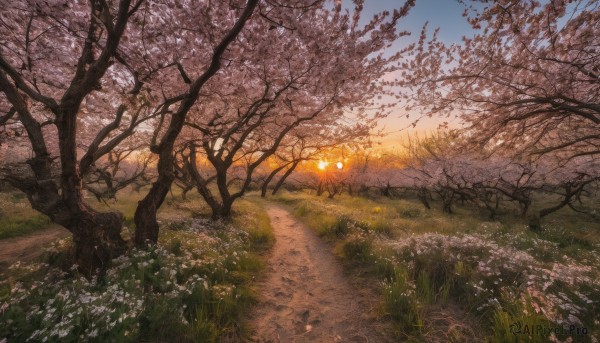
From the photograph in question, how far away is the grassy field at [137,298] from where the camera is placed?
3.52 meters

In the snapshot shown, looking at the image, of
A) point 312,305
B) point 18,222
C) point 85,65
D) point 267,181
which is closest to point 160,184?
point 85,65

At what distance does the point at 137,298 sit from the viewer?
4.26 m

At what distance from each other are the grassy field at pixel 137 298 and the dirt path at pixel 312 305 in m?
0.52

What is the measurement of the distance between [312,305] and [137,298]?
3.57 meters

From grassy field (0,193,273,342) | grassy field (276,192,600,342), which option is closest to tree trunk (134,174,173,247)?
grassy field (0,193,273,342)

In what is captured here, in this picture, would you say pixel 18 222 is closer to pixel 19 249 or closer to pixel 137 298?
pixel 19 249

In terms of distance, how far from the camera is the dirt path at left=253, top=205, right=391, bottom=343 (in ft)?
15.7

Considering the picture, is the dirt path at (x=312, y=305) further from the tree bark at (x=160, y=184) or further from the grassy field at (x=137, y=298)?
the tree bark at (x=160, y=184)

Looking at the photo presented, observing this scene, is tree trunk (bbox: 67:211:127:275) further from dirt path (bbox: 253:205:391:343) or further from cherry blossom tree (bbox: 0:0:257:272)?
dirt path (bbox: 253:205:391:343)

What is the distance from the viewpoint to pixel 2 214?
1207 cm

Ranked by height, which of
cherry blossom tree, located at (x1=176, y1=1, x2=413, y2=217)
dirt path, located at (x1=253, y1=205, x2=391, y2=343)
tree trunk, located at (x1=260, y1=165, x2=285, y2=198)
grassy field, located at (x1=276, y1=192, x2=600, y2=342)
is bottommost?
dirt path, located at (x1=253, y1=205, x2=391, y2=343)

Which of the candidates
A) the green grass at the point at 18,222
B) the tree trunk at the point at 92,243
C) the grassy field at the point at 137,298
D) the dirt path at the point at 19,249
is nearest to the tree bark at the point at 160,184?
the grassy field at the point at 137,298

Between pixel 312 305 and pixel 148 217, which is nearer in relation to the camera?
pixel 312 305

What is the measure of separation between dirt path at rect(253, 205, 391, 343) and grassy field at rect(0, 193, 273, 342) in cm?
52
